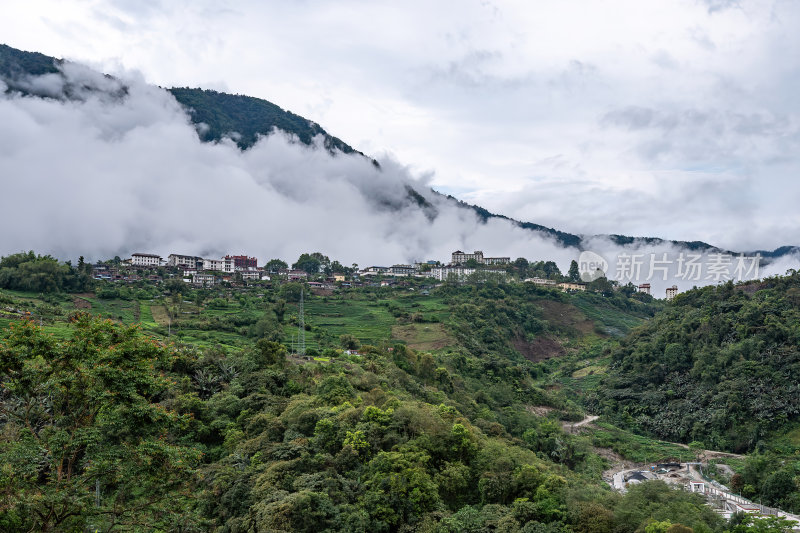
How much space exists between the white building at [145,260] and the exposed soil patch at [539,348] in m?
56.8

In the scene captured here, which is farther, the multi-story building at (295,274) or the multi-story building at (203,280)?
the multi-story building at (295,274)

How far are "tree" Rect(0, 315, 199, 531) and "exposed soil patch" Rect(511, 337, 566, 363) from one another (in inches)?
2222

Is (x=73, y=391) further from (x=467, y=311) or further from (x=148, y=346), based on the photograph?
(x=467, y=311)

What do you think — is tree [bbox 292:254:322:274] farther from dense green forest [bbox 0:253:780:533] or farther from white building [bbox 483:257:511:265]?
dense green forest [bbox 0:253:780:533]

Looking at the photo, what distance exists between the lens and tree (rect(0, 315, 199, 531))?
391 inches

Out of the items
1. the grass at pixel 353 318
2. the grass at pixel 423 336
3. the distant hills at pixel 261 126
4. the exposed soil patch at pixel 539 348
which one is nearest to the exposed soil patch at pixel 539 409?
the grass at pixel 423 336

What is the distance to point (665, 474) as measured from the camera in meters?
30.4

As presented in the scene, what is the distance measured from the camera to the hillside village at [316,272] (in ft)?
235

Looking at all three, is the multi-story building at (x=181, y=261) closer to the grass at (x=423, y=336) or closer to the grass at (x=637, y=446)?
the grass at (x=423, y=336)

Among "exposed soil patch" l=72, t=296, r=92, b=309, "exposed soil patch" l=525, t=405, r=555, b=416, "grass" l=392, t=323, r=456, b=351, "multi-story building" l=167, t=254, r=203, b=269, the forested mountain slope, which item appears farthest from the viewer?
"multi-story building" l=167, t=254, r=203, b=269

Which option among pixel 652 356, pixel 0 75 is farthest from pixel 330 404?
pixel 0 75

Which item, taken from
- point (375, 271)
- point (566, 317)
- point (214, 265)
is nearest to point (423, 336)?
point (566, 317)

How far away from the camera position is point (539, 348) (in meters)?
67.2

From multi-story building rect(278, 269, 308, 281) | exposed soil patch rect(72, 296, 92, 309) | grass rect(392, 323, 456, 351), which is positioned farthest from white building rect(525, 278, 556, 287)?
exposed soil patch rect(72, 296, 92, 309)
